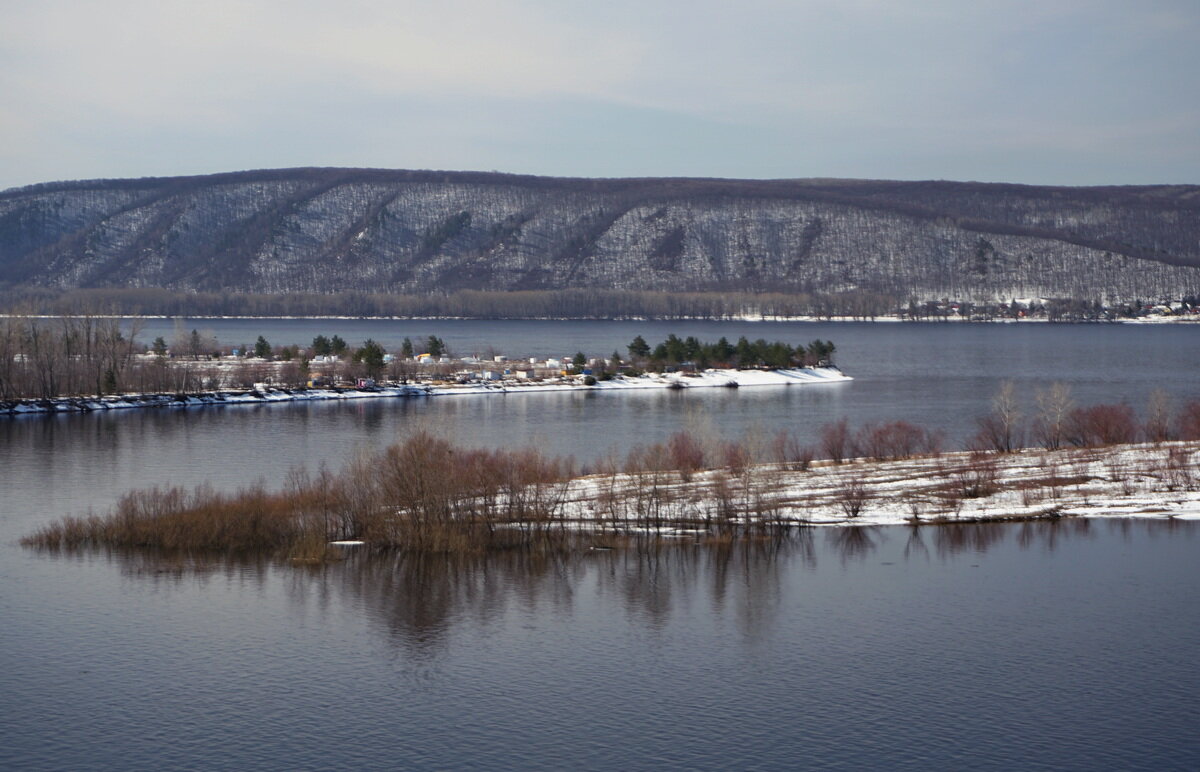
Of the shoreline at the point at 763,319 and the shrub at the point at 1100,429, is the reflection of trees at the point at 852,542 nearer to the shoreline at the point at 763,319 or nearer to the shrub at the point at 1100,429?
the shrub at the point at 1100,429

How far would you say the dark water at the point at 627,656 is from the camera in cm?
1691

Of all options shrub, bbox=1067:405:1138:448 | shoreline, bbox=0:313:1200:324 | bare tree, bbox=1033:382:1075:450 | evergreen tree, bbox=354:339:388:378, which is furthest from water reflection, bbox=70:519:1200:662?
shoreline, bbox=0:313:1200:324

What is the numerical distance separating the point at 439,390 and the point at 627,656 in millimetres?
52337

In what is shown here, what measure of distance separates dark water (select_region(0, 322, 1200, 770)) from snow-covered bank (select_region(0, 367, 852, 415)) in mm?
29072

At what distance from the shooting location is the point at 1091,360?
96.4 metres

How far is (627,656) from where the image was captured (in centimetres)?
2053

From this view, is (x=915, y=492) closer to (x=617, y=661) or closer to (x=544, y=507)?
(x=544, y=507)

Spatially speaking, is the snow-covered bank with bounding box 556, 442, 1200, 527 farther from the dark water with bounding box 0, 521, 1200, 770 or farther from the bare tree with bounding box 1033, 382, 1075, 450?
the bare tree with bounding box 1033, 382, 1075, 450

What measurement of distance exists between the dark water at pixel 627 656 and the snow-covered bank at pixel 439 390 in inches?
1145

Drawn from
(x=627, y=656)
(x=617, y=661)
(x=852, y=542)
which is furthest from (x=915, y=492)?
(x=617, y=661)

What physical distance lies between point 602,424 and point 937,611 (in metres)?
30.3

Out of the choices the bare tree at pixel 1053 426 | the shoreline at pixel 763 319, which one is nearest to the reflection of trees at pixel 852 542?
the bare tree at pixel 1053 426

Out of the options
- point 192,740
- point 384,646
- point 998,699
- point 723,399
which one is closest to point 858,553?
point 998,699

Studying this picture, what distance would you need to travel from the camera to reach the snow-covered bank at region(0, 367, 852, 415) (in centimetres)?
6041
